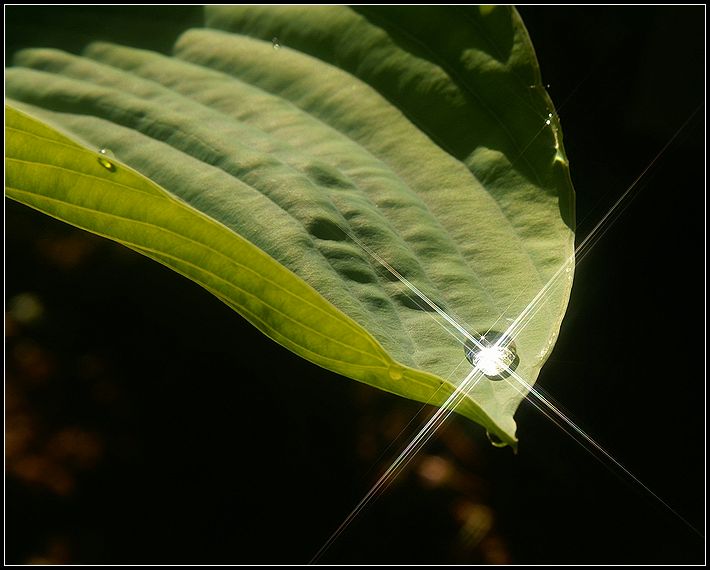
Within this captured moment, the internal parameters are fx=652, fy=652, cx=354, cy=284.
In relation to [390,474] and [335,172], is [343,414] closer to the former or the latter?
[390,474]

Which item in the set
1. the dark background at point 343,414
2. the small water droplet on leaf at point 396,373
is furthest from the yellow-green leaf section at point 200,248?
the dark background at point 343,414

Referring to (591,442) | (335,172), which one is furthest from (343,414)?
(335,172)

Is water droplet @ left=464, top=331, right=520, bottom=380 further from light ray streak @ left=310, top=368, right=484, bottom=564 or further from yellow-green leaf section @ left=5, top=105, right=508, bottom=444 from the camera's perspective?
light ray streak @ left=310, top=368, right=484, bottom=564

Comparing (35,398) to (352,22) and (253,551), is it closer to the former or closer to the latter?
(253,551)

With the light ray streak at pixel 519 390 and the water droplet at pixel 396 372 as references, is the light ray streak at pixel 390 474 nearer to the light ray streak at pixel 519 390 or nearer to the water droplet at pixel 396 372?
the light ray streak at pixel 519 390

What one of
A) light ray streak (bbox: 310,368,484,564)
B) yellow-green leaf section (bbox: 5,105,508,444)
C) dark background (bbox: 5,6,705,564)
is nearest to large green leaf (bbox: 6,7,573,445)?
yellow-green leaf section (bbox: 5,105,508,444)

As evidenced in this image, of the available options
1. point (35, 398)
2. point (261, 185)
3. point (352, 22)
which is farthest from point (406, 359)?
point (35, 398)
